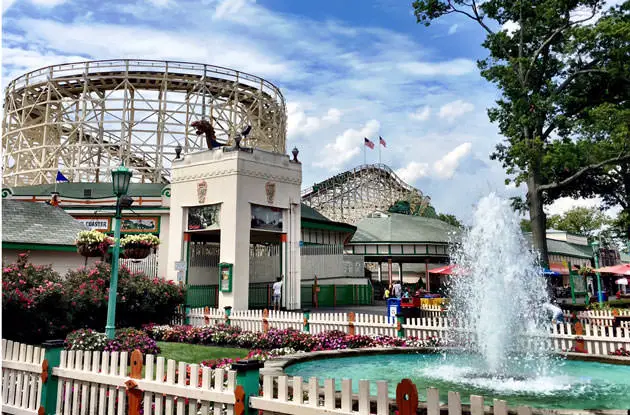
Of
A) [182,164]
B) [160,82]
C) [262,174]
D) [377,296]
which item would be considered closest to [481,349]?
[262,174]

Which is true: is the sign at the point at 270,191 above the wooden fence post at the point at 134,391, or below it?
above

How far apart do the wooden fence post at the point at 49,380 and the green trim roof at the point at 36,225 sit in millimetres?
12301

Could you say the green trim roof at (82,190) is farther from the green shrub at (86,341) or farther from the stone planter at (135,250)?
the green shrub at (86,341)

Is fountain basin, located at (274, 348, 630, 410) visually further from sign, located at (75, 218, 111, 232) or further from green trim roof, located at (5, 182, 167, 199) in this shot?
green trim roof, located at (5, 182, 167, 199)

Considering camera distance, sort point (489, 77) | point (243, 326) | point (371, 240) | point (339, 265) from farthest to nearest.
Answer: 1. point (371, 240)
2. point (339, 265)
3. point (489, 77)
4. point (243, 326)

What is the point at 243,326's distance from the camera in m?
16.1

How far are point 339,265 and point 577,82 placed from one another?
14690 mm

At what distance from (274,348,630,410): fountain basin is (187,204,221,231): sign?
11.3m

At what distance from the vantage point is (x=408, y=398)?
13.5 feet

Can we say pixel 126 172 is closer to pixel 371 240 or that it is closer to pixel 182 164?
pixel 182 164

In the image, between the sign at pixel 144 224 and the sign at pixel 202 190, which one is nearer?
the sign at pixel 202 190

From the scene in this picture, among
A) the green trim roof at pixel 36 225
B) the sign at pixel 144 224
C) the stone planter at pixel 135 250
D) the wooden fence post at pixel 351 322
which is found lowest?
the wooden fence post at pixel 351 322

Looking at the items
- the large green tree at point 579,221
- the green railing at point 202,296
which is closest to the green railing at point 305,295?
the green railing at point 202,296

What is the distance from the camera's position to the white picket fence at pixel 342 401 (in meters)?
3.90
